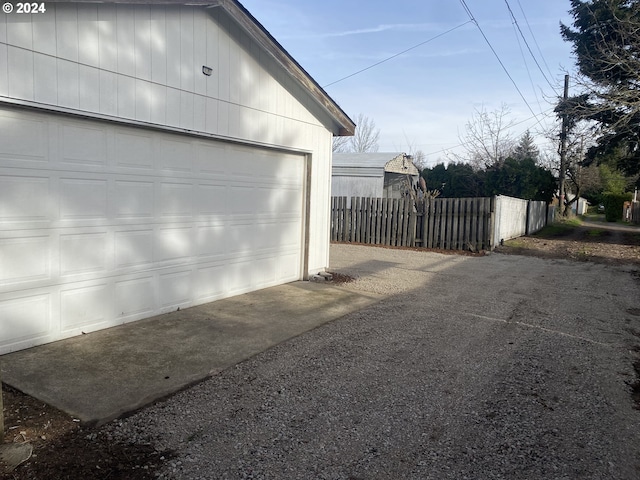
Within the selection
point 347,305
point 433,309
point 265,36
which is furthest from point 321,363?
point 265,36

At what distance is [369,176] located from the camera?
22266mm

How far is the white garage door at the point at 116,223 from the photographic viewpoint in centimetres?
468

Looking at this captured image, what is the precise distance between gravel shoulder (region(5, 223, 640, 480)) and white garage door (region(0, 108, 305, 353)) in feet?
6.42

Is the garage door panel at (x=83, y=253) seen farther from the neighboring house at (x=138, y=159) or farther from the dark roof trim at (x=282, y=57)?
the dark roof trim at (x=282, y=57)

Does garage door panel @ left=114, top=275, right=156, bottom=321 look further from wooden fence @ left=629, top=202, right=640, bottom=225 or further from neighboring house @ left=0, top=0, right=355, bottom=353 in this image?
wooden fence @ left=629, top=202, right=640, bottom=225

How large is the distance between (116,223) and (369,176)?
57.5 feet

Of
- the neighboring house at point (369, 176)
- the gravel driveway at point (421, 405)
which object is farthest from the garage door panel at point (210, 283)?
the neighboring house at point (369, 176)

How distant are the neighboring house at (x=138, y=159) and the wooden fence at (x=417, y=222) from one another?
754cm

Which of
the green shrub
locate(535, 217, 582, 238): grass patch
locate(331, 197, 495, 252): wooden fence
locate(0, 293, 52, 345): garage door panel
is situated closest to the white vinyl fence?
locate(535, 217, 582, 238): grass patch

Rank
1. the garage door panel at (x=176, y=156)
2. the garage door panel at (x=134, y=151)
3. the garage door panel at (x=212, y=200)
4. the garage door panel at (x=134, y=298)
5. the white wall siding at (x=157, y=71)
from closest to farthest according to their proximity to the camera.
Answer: the white wall siding at (x=157, y=71)
the garage door panel at (x=134, y=151)
the garage door panel at (x=134, y=298)
the garage door panel at (x=176, y=156)
the garage door panel at (x=212, y=200)

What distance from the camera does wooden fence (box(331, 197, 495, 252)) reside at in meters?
14.5

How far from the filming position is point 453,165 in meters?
31.3

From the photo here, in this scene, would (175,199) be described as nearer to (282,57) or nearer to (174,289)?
(174,289)

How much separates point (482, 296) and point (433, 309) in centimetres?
154
